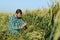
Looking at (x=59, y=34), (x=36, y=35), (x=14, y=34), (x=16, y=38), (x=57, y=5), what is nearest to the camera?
(x=59, y=34)

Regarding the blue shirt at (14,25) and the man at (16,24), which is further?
the man at (16,24)

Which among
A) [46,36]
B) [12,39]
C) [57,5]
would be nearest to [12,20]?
[12,39]

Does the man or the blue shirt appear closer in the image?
the blue shirt

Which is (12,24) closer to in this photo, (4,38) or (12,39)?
(4,38)

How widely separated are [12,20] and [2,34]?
103cm

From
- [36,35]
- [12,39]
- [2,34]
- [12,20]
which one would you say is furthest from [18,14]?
[36,35]

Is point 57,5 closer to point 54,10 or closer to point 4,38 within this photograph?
point 54,10

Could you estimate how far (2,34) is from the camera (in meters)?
6.41

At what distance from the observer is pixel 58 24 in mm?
2439

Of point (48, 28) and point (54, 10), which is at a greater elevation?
point (54, 10)

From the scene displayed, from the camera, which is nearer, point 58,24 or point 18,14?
point 58,24

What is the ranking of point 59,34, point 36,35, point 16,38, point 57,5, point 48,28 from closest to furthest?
point 59,34, point 57,5, point 48,28, point 36,35, point 16,38

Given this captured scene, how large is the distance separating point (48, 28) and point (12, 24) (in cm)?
416

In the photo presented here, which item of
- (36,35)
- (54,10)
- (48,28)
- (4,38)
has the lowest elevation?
(4,38)
